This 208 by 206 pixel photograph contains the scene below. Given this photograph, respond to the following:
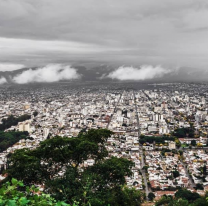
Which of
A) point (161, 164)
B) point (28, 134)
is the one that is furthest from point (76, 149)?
point (28, 134)

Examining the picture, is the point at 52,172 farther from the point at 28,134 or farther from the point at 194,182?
the point at 28,134

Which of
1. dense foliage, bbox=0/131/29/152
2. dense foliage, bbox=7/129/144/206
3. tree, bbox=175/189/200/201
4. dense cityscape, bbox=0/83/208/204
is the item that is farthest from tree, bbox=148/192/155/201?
dense foliage, bbox=0/131/29/152

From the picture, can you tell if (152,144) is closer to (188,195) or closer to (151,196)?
(151,196)

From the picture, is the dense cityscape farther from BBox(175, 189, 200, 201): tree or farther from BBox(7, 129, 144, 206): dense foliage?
BBox(7, 129, 144, 206): dense foliage

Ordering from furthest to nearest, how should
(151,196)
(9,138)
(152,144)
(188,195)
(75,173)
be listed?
(9,138)
(152,144)
(151,196)
(188,195)
(75,173)

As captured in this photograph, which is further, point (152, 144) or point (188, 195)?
point (152, 144)

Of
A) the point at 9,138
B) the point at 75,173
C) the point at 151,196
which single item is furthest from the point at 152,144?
the point at 75,173

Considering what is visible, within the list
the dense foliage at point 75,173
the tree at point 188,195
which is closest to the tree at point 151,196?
the tree at point 188,195

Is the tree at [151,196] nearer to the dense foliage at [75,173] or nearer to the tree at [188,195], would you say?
the tree at [188,195]

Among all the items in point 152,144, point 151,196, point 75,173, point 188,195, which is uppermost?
point 75,173
